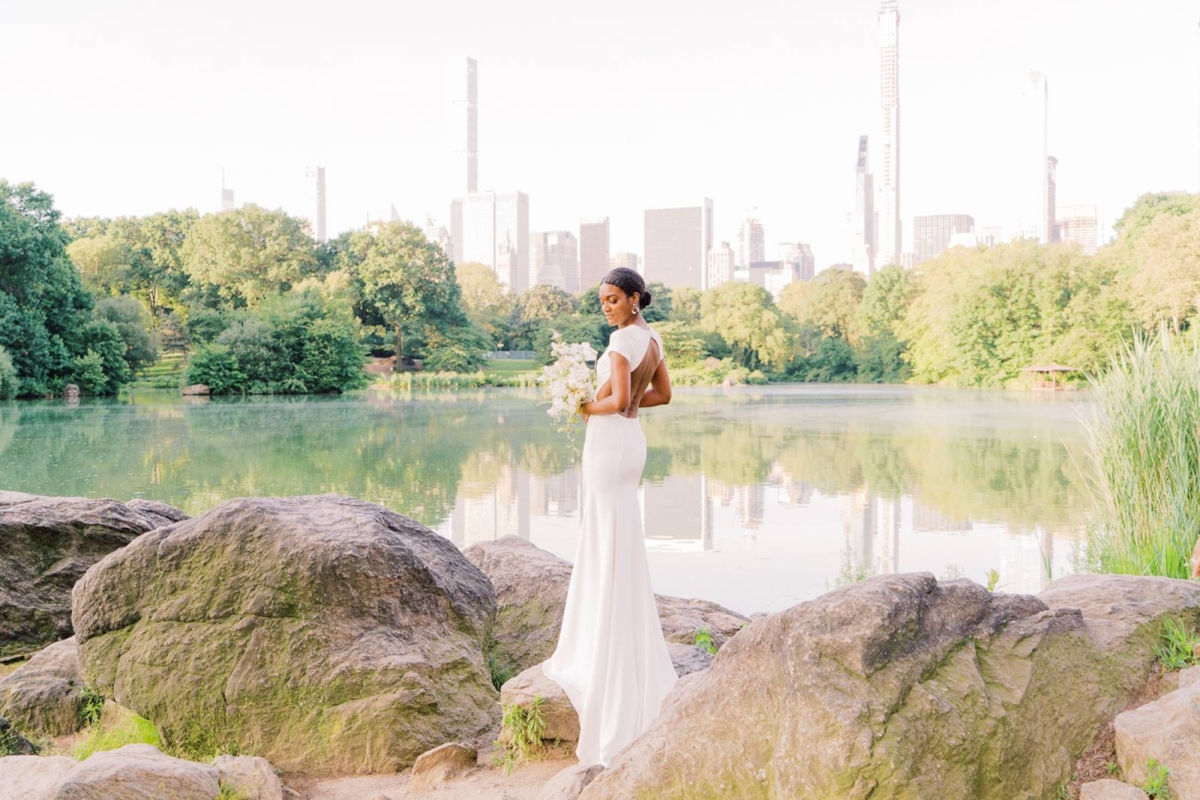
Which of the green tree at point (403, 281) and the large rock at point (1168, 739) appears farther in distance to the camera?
the green tree at point (403, 281)

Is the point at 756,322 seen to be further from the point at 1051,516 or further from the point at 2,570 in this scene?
the point at 2,570

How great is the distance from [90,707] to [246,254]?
5467 centimetres

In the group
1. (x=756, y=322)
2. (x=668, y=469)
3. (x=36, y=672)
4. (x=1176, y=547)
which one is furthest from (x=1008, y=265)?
(x=36, y=672)

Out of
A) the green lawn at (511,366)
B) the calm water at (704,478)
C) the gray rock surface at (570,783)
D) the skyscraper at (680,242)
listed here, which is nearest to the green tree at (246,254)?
the green lawn at (511,366)

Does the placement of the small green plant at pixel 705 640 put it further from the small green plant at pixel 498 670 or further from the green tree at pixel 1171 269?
the green tree at pixel 1171 269

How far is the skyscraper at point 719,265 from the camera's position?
17650 cm

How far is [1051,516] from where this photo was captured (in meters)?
12.7

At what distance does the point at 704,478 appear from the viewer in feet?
54.7

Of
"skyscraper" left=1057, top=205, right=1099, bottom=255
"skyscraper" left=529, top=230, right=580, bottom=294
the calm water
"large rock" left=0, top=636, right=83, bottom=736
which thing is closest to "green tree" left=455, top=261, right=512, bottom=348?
the calm water

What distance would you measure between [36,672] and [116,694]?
2.65ft

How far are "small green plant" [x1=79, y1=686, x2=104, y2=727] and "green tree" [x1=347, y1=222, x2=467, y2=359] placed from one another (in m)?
54.6

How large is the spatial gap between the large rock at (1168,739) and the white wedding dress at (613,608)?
180 cm

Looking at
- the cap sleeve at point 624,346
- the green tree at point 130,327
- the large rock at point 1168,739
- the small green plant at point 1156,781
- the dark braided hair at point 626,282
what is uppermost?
the green tree at point 130,327

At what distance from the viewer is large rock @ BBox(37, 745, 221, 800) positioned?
3096mm
